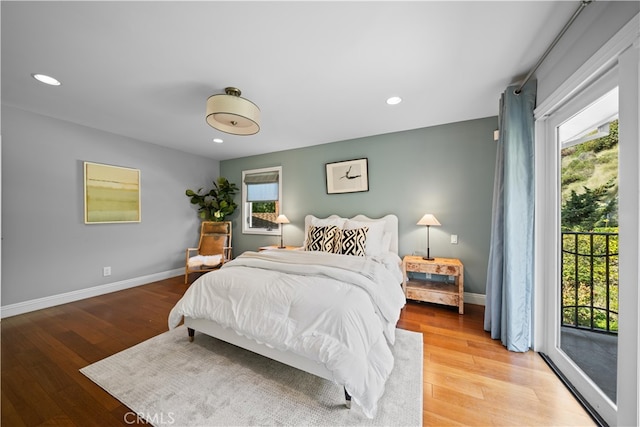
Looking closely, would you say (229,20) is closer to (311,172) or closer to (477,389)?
(311,172)

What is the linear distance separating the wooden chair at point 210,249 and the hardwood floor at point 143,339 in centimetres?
107

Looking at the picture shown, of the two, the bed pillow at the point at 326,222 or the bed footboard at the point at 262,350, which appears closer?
Answer: the bed footboard at the point at 262,350

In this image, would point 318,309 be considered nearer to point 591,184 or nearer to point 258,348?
point 258,348

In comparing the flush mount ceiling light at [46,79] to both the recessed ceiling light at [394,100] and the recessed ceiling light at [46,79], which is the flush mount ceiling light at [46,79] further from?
the recessed ceiling light at [394,100]

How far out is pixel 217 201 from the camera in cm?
452

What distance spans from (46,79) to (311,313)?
3.12 metres

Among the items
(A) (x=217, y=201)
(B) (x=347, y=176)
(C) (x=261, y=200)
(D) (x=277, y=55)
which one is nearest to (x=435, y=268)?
(B) (x=347, y=176)

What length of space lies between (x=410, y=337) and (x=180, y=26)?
3.05 metres

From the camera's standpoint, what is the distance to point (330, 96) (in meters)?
2.30

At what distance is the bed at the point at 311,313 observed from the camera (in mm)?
1282

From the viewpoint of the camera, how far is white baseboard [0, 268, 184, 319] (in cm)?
254

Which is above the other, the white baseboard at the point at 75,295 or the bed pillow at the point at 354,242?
the bed pillow at the point at 354,242

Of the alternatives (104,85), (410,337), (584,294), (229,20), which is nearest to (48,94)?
(104,85)

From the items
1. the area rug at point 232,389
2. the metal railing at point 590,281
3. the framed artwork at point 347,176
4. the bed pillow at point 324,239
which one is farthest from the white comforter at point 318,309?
the framed artwork at point 347,176
